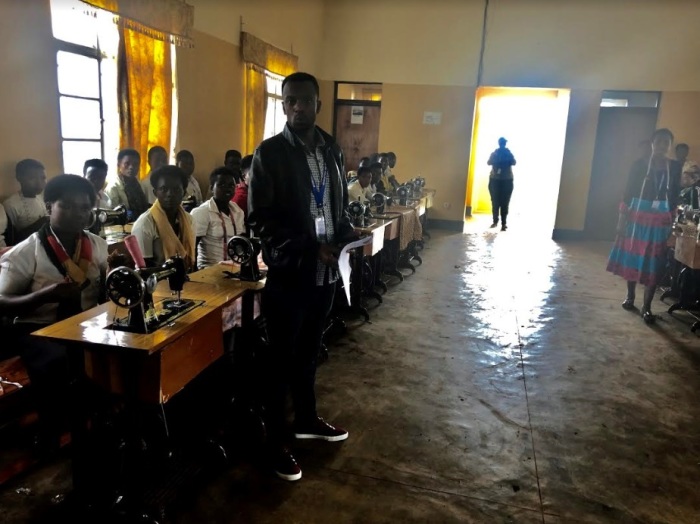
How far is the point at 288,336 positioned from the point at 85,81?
3301 millimetres

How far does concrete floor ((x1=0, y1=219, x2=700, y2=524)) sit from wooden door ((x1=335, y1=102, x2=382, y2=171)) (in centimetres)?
533

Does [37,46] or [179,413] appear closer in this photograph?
[179,413]

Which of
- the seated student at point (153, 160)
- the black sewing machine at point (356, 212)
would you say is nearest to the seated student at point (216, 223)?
the black sewing machine at point (356, 212)

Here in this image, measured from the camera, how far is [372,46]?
29.3ft

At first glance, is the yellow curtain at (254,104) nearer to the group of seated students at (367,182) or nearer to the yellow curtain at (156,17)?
the group of seated students at (367,182)

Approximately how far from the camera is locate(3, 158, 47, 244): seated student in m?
3.44

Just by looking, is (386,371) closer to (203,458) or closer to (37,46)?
(203,458)

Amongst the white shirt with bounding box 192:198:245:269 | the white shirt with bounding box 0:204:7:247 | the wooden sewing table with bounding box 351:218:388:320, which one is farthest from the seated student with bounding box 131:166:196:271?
the wooden sewing table with bounding box 351:218:388:320

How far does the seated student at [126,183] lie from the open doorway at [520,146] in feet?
24.5

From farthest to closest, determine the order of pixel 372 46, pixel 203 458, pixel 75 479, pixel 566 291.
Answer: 1. pixel 372 46
2. pixel 566 291
3. pixel 203 458
4. pixel 75 479

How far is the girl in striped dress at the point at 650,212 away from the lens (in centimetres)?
400

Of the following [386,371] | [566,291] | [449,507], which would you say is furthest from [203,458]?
[566,291]

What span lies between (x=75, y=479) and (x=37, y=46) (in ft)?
10.0

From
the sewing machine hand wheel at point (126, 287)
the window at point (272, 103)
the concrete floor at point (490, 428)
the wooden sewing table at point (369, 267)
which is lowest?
the concrete floor at point (490, 428)
